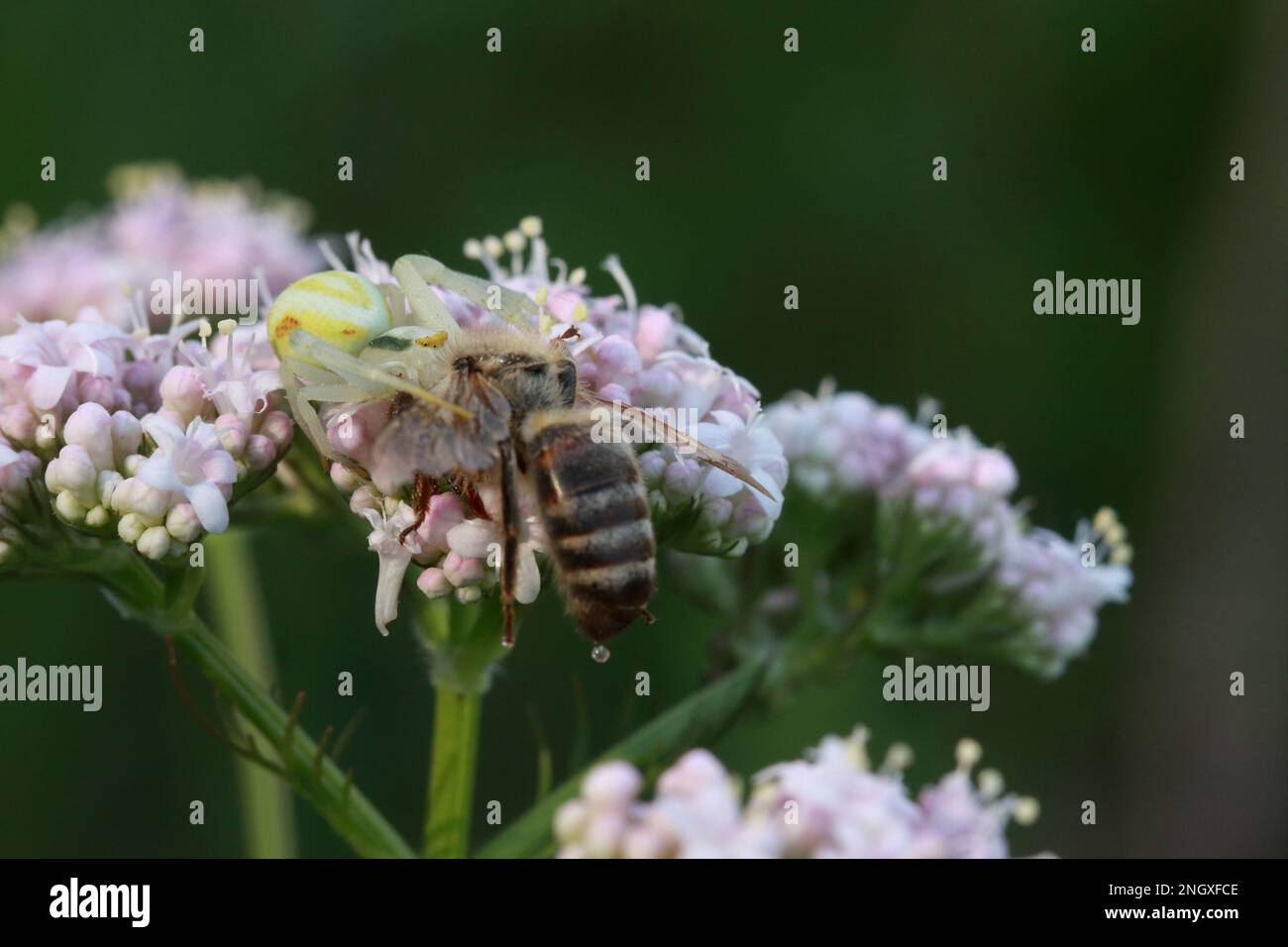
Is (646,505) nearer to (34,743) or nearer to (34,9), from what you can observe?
(34,743)

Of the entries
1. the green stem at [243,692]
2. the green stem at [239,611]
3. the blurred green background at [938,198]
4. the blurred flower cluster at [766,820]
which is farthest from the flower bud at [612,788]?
the blurred green background at [938,198]

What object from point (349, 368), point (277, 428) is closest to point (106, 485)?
point (277, 428)

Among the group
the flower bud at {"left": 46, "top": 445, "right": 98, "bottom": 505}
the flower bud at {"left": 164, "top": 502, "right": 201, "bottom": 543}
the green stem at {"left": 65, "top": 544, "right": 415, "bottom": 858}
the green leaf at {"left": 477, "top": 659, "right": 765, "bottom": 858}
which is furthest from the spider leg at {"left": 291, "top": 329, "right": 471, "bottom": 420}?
the green leaf at {"left": 477, "top": 659, "right": 765, "bottom": 858}

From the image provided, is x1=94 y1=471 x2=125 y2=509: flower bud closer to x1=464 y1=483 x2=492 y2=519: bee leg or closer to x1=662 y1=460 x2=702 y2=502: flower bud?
x1=464 y1=483 x2=492 y2=519: bee leg

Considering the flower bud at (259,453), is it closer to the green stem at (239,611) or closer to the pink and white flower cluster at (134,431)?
the pink and white flower cluster at (134,431)

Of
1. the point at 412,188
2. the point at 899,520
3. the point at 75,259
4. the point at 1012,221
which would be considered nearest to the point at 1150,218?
the point at 1012,221

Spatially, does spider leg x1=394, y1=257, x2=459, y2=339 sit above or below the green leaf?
above
